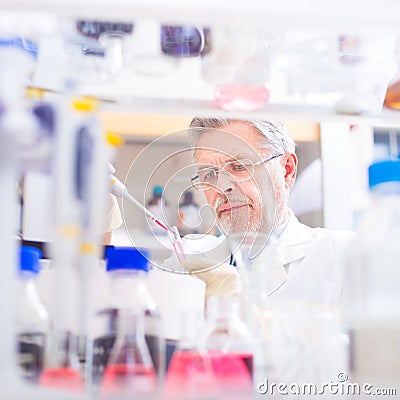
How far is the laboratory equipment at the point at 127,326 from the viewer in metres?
0.83

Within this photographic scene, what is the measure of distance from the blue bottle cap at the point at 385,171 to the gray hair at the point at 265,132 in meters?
0.60

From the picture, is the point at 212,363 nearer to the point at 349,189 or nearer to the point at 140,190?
the point at 140,190

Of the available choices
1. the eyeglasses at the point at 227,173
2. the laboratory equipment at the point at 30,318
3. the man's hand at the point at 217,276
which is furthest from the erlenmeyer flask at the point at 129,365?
the eyeglasses at the point at 227,173

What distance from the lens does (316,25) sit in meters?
0.77

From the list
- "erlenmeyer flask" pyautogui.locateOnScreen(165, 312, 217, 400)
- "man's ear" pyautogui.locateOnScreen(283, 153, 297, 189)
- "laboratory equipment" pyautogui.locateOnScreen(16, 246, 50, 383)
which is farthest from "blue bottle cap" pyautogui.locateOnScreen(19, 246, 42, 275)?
"man's ear" pyautogui.locateOnScreen(283, 153, 297, 189)

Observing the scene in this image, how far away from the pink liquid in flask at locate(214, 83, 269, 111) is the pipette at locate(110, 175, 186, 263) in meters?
0.42

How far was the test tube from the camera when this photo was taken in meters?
1.34

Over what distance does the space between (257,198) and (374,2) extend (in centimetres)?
74

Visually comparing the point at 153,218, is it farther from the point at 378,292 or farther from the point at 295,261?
the point at 378,292

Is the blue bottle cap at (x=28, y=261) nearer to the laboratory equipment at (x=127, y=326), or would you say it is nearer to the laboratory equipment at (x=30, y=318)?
the laboratory equipment at (x=30, y=318)

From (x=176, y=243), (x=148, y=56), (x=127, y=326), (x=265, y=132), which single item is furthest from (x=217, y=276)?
(x=265, y=132)

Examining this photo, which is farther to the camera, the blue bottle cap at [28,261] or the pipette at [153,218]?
the pipette at [153,218]

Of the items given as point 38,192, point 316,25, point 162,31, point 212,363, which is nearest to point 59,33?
point 162,31

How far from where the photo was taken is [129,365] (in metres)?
0.81
